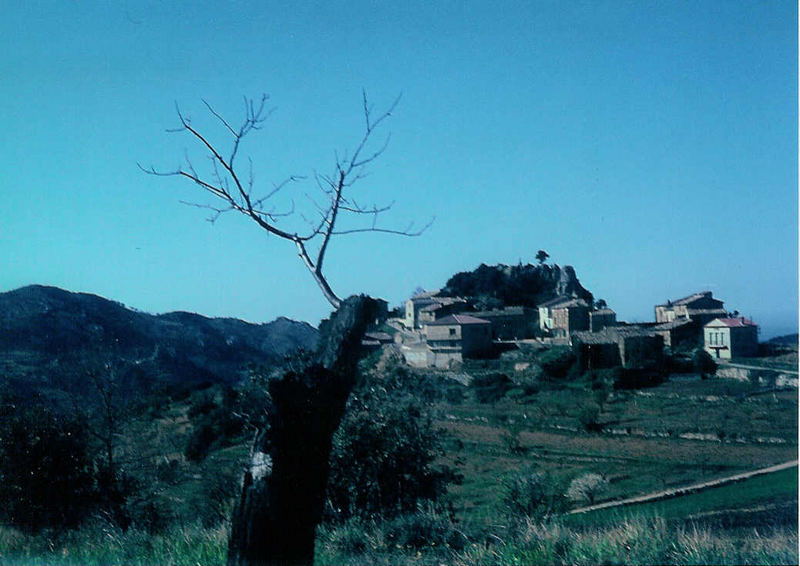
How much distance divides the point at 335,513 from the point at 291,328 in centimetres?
596

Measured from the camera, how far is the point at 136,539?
22.6 ft

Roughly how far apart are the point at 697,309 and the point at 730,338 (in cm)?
229

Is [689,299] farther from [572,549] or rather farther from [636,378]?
[572,549]

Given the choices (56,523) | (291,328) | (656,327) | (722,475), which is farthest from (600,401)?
(56,523)

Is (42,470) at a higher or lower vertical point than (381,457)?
lower

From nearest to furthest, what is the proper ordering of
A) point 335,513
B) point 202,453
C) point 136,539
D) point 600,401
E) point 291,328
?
point 136,539
point 335,513
point 291,328
point 202,453
point 600,401

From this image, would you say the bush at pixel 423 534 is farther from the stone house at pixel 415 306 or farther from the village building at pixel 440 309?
the stone house at pixel 415 306

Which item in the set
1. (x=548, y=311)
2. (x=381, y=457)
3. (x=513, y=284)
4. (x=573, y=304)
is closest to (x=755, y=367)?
(x=381, y=457)

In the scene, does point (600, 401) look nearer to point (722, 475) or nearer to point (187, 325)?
point (722, 475)

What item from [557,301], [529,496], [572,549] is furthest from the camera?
[557,301]

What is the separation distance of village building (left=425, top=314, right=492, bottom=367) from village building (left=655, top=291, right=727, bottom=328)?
10.4m

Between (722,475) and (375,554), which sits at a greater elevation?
(375,554)

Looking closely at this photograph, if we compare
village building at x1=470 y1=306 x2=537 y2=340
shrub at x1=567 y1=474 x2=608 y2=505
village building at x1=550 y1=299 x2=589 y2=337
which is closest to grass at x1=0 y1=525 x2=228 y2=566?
shrub at x1=567 y1=474 x2=608 y2=505

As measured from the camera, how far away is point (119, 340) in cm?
1759
